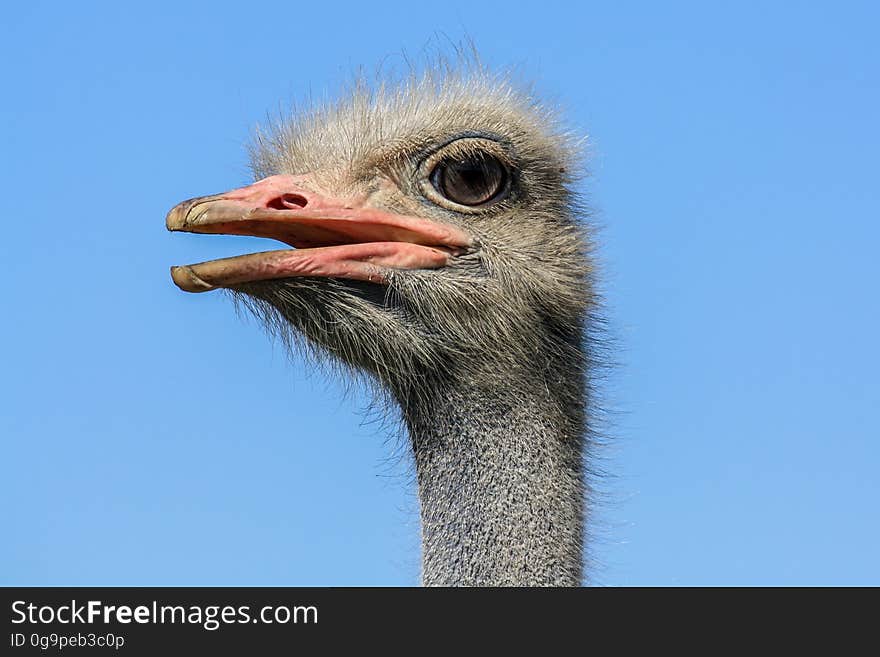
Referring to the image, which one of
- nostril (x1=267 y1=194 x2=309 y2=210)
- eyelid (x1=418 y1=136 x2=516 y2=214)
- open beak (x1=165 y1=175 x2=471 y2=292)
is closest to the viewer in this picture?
open beak (x1=165 y1=175 x2=471 y2=292)

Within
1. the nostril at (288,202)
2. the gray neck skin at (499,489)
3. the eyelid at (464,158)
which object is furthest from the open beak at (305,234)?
the gray neck skin at (499,489)

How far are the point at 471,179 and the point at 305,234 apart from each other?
60 centimetres

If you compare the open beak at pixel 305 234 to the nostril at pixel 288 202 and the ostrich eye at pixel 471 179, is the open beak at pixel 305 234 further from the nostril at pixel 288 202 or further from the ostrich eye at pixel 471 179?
the ostrich eye at pixel 471 179

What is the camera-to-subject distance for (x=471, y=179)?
456 centimetres

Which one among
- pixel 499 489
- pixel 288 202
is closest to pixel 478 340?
pixel 499 489

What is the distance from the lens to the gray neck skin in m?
4.16

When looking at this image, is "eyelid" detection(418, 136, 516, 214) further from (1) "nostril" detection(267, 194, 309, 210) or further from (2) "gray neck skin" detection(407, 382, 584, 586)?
(2) "gray neck skin" detection(407, 382, 584, 586)

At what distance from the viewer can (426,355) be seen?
14.6 ft

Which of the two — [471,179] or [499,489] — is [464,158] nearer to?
→ [471,179]

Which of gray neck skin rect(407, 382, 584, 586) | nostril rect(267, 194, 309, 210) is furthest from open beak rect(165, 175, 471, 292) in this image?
gray neck skin rect(407, 382, 584, 586)

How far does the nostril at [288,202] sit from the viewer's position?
13.5ft
